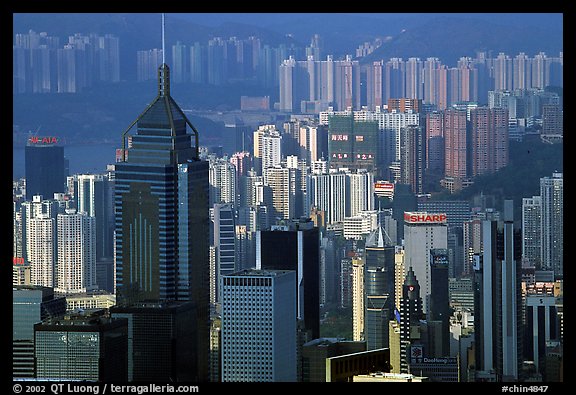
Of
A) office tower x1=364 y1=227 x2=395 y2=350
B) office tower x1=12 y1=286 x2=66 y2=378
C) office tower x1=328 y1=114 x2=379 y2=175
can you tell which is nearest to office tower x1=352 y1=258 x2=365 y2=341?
office tower x1=364 y1=227 x2=395 y2=350

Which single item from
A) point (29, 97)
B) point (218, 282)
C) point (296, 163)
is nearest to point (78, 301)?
point (218, 282)

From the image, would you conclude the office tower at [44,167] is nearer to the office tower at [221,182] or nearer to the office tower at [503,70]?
the office tower at [221,182]

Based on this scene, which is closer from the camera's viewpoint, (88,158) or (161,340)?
(161,340)

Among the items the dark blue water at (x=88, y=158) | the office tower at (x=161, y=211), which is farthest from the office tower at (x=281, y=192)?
the dark blue water at (x=88, y=158)

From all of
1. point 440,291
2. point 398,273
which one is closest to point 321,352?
point 440,291

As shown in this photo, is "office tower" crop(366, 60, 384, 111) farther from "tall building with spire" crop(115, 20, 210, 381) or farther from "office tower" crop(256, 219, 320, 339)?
"tall building with spire" crop(115, 20, 210, 381)

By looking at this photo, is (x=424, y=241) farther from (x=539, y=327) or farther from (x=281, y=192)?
(x=539, y=327)
